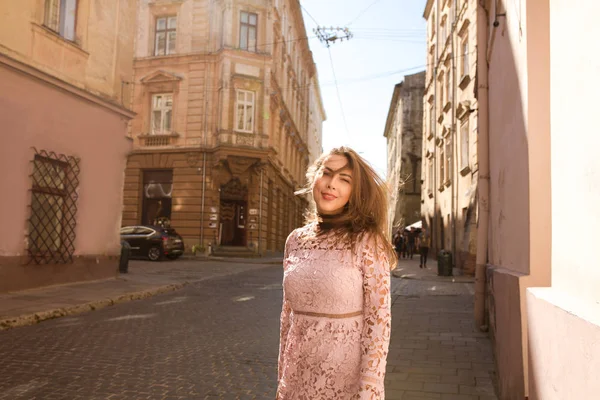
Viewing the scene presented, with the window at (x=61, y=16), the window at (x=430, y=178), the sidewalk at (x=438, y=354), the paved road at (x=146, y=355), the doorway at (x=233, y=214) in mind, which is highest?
the window at (x=61, y=16)

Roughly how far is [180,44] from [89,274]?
17835mm

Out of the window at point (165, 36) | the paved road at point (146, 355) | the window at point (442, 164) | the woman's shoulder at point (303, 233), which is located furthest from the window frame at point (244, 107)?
the woman's shoulder at point (303, 233)

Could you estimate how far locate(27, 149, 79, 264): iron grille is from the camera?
11156 millimetres

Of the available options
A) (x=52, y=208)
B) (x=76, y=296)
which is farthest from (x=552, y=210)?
(x=52, y=208)

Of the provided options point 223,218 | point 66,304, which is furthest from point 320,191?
point 223,218

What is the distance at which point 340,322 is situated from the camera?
84.4 inches

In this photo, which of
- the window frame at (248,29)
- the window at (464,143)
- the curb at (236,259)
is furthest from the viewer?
the window frame at (248,29)

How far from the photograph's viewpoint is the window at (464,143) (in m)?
19.2

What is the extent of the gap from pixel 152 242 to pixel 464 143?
13264 mm

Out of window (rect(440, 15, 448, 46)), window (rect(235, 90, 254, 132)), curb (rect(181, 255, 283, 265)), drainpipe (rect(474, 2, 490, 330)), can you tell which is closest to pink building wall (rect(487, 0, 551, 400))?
drainpipe (rect(474, 2, 490, 330))

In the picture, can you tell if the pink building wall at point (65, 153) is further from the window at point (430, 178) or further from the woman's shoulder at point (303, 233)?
the window at point (430, 178)

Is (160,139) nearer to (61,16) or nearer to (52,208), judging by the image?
(61,16)

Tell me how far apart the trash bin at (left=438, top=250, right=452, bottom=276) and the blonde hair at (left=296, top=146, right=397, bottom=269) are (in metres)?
15.5

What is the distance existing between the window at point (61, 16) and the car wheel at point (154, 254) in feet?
39.8
